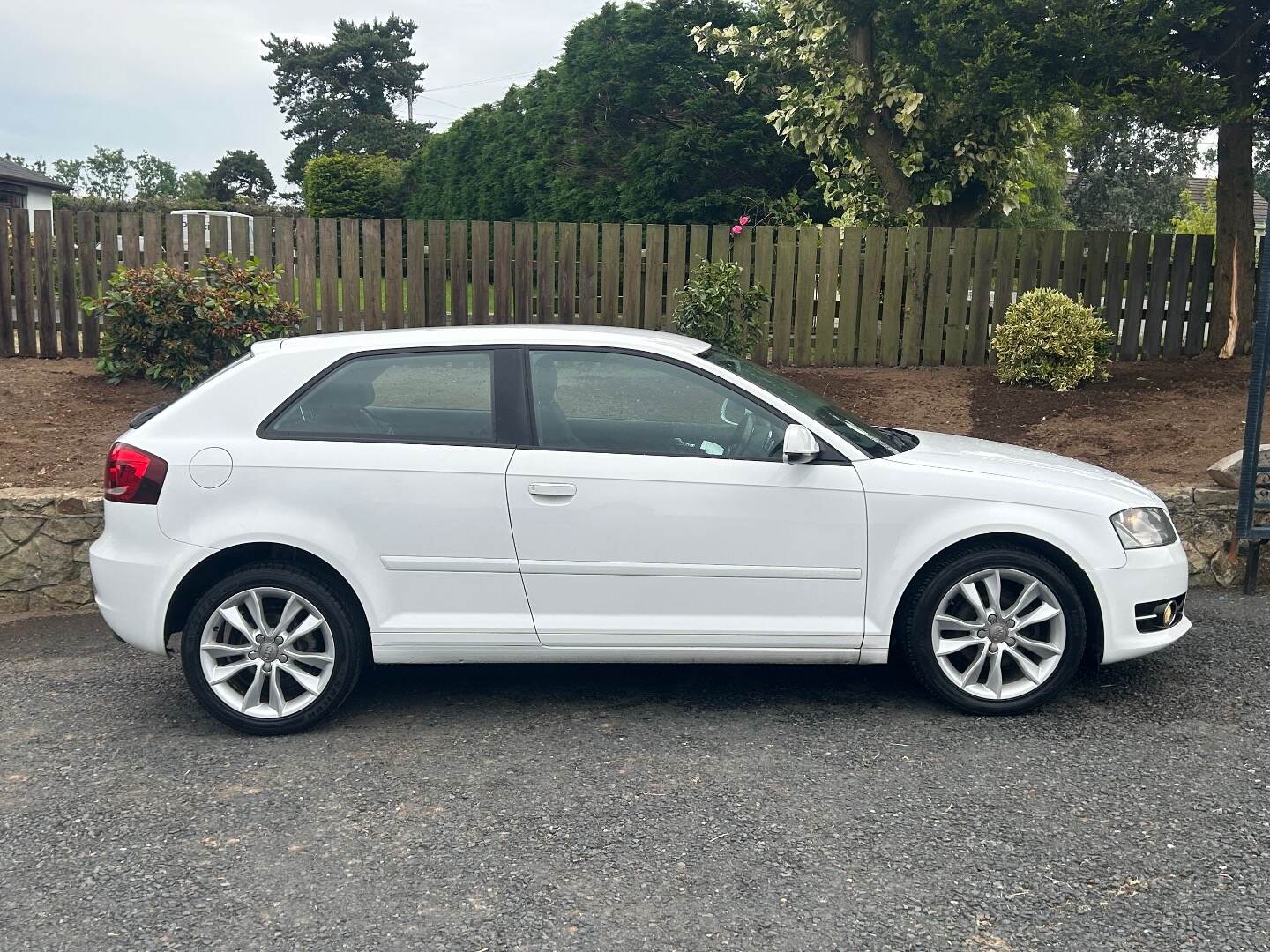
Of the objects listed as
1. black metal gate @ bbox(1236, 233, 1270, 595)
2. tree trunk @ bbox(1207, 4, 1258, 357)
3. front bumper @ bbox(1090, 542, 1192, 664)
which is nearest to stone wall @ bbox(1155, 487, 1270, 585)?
black metal gate @ bbox(1236, 233, 1270, 595)

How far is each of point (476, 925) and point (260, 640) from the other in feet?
5.96

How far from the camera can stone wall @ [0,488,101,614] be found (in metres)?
6.61

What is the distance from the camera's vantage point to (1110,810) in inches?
156

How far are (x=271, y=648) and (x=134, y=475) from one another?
34.1 inches

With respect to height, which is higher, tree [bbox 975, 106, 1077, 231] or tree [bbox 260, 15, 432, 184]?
tree [bbox 260, 15, 432, 184]

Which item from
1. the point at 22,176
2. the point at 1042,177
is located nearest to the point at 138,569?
the point at 1042,177

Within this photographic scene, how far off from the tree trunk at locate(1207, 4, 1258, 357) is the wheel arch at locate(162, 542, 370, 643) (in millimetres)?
10438

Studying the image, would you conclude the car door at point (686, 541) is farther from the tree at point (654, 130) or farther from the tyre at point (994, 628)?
the tree at point (654, 130)

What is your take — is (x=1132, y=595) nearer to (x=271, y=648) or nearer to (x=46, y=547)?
(x=271, y=648)

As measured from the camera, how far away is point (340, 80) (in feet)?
212

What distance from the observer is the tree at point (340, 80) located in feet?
208

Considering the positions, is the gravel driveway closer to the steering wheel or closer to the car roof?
the steering wheel

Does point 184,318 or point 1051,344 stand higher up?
point 184,318

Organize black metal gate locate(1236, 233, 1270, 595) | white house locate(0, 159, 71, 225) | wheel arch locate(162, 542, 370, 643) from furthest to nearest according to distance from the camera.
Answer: white house locate(0, 159, 71, 225) < black metal gate locate(1236, 233, 1270, 595) < wheel arch locate(162, 542, 370, 643)
